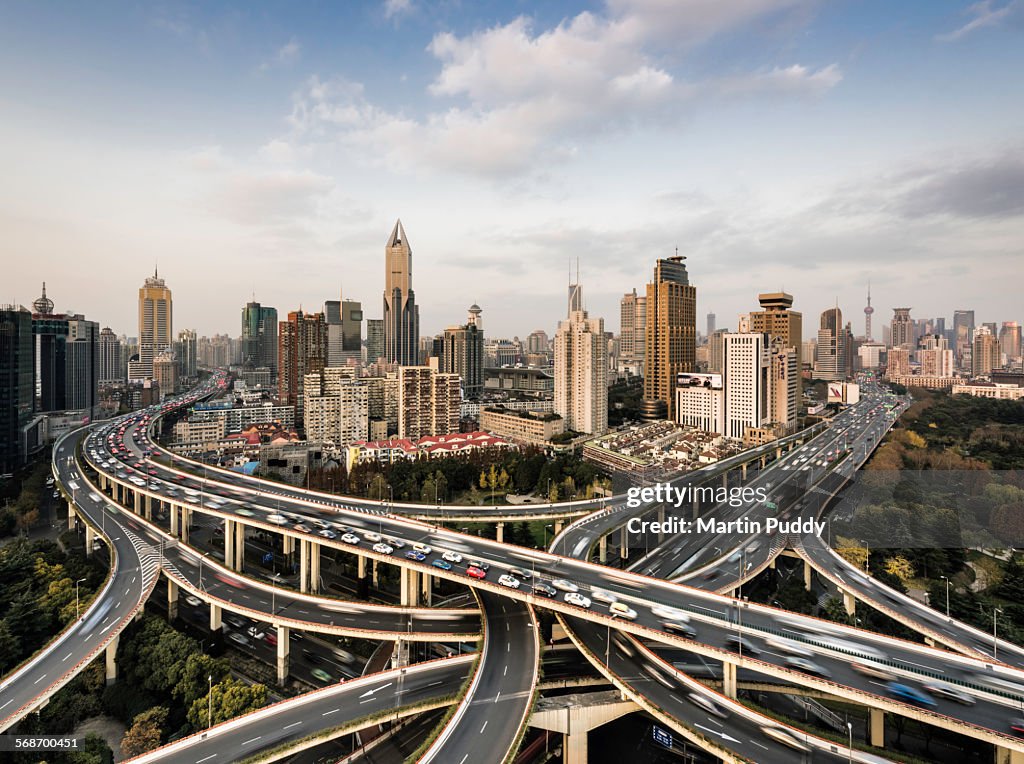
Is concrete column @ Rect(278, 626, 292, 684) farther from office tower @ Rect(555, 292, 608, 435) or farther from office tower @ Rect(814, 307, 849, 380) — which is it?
office tower @ Rect(814, 307, 849, 380)

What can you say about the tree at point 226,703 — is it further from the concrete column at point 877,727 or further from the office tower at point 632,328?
the office tower at point 632,328

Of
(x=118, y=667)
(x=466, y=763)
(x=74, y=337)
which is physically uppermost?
(x=74, y=337)

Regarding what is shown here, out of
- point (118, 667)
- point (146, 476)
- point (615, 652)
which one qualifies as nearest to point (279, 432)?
point (146, 476)

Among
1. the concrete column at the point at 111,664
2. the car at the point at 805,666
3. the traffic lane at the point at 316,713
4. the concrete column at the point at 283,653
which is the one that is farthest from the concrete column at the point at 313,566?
the car at the point at 805,666

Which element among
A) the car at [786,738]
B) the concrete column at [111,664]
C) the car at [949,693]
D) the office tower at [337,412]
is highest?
the office tower at [337,412]

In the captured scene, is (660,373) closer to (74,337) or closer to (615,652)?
(615,652)

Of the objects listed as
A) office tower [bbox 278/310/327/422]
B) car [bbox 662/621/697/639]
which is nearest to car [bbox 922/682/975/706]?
car [bbox 662/621/697/639]
